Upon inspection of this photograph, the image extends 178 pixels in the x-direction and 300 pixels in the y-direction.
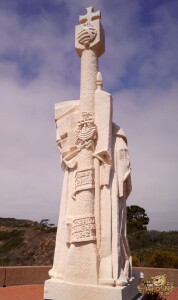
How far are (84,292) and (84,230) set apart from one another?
3.54 ft

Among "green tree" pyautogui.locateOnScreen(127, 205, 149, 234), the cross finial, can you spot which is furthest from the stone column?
"green tree" pyautogui.locateOnScreen(127, 205, 149, 234)

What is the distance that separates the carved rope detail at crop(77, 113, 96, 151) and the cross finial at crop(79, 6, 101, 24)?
2.48 metres

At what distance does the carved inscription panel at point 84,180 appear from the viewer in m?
6.44

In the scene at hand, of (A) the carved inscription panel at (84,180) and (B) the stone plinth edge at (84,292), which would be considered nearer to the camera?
(B) the stone plinth edge at (84,292)

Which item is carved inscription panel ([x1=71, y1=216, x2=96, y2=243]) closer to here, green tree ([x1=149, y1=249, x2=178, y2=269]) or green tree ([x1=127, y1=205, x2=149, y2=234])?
green tree ([x1=149, y1=249, x2=178, y2=269])

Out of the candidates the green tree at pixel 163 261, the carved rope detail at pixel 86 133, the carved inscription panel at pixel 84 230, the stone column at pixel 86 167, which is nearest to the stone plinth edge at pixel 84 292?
the stone column at pixel 86 167

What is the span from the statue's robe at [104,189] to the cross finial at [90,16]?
193 centimetres

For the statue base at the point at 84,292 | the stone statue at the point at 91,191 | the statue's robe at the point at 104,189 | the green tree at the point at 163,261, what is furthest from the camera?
the green tree at the point at 163,261

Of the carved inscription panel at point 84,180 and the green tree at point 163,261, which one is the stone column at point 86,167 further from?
the green tree at point 163,261

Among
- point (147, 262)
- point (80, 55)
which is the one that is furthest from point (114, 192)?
point (147, 262)

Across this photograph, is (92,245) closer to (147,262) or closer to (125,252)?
(125,252)

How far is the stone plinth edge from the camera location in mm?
5516

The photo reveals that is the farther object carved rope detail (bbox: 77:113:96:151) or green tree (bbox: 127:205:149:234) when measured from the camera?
green tree (bbox: 127:205:149:234)

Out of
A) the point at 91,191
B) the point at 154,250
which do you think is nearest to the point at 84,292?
the point at 91,191
